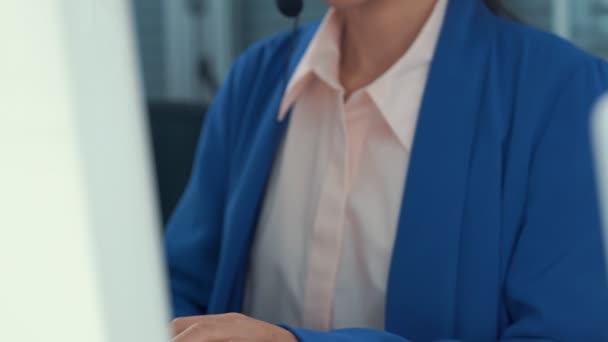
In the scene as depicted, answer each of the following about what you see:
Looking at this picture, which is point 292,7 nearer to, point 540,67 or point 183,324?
point 540,67

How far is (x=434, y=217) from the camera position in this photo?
909mm

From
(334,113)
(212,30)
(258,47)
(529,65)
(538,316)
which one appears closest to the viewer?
(538,316)

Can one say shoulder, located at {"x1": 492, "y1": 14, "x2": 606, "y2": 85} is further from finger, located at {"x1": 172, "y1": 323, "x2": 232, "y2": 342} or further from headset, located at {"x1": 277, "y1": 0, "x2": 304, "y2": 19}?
finger, located at {"x1": 172, "y1": 323, "x2": 232, "y2": 342}

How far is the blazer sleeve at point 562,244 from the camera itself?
0.81 metres

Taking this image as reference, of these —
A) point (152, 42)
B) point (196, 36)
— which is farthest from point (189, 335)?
point (152, 42)

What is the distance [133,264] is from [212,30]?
254 cm

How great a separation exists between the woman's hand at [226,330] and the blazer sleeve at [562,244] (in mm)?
67

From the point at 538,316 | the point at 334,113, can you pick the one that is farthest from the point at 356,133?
the point at 538,316

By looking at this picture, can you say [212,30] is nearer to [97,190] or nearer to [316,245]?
[316,245]

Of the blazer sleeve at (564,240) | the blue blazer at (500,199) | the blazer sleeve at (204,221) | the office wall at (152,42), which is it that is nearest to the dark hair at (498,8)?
the blue blazer at (500,199)

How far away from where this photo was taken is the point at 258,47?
118 centimetres

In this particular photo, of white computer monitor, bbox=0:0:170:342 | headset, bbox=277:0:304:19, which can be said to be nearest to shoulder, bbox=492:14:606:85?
headset, bbox=277:0:304:19

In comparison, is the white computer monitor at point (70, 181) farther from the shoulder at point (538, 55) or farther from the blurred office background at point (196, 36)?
the blurred office background at point (196, 36)

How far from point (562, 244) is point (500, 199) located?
3.3 inches
